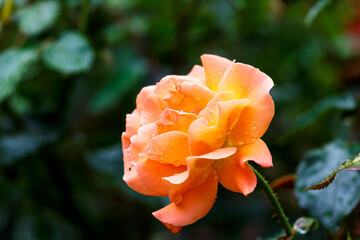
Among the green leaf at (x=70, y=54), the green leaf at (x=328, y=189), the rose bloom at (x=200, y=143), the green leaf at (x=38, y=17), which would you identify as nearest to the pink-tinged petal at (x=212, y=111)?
the rose bloom at (x=200, y=143)

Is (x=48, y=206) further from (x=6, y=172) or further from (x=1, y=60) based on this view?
(x=1, y=60)

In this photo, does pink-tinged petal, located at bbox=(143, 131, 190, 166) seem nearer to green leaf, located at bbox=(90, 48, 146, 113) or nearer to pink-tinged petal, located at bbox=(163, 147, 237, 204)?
pink-tinged petal, located at bbox=(163, 147, 237, 204)

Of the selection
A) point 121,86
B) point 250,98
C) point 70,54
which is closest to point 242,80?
point 250,98

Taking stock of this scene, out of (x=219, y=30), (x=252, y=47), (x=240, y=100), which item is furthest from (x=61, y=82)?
(x=240, y=100)

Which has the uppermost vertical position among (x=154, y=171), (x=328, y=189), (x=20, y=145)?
(x=154, y=171)

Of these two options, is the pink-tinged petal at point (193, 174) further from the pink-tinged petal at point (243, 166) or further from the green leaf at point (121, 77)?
the green leaf at point (121, 77)

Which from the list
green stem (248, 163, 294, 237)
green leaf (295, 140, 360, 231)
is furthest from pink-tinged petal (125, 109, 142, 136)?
green leaf (295, 140, 360, 231)

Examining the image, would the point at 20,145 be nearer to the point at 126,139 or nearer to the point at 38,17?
the point at 38,17
